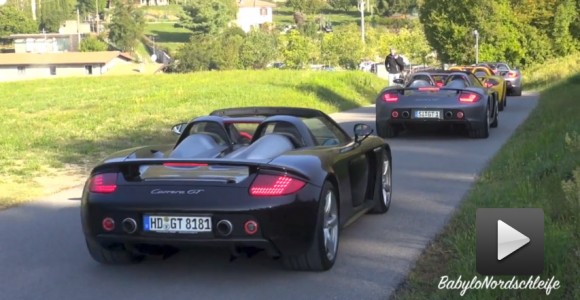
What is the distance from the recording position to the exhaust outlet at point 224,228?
5.21m

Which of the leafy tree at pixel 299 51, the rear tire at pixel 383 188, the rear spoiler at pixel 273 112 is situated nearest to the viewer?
the rear spoiler at pixel 273 112

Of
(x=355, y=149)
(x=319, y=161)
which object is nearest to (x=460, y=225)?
(x=355, y=149)

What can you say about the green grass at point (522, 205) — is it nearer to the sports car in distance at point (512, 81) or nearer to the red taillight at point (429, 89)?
the red taillight at point (429, 89)

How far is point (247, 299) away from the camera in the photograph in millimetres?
5133

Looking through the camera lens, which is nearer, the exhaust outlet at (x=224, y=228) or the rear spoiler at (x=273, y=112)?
the exhaust outlet at (x=224, y=228)

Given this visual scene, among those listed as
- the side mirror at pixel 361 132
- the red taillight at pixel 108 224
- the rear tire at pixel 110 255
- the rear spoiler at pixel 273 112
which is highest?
the rear spoiler at pixel 273 112

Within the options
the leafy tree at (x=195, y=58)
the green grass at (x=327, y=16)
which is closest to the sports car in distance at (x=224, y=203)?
the leafy tree at (x=195, y=58)

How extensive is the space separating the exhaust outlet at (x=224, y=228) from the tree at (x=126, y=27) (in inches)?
4191

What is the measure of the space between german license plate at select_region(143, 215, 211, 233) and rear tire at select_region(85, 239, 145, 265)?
1.61 ft

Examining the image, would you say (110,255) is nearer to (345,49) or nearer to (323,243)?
(323,243)

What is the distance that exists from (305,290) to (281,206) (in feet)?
1.83

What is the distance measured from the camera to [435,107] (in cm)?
1405
